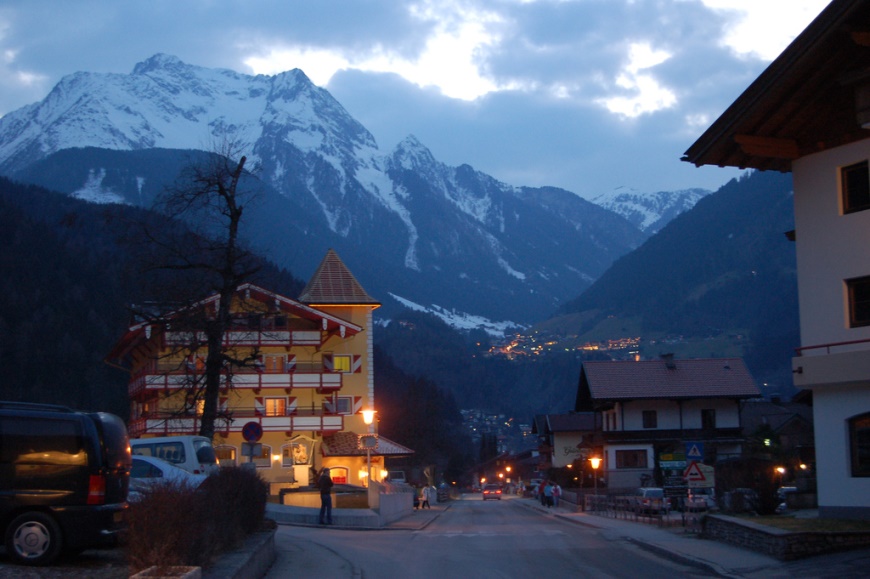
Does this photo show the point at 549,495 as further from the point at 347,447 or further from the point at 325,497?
the point at 325,497

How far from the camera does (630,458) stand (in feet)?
223

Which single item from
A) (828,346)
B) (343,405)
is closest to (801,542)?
(828,346)

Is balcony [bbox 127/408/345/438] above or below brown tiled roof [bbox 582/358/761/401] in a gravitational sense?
below

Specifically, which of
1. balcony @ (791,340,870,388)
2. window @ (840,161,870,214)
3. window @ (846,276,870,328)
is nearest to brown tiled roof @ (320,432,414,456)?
balcony @ (791,340,870,388)

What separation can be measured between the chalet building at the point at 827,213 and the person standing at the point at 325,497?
1560 centimetres

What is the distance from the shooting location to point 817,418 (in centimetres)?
2275

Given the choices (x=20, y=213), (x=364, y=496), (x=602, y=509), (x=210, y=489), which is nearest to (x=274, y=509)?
(x=364, y=496)

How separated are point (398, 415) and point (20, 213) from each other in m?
55.0

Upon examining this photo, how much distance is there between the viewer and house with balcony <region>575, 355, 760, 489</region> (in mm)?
67750

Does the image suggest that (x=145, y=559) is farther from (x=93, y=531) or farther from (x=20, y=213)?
(x=20, y=213)

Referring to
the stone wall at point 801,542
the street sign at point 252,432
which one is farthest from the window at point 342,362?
the stone wall at point 801,542

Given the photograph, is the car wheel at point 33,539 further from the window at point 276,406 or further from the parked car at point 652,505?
the window at point 276,406

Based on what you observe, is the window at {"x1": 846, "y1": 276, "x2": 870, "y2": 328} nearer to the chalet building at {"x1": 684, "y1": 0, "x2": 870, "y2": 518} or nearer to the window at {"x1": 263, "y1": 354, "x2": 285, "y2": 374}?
the chalet building at {"x1": 684, "y1": 0, "x2": 870, "y2": 518}

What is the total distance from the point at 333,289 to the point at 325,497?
33408 mm
